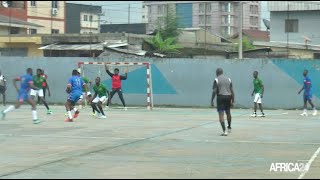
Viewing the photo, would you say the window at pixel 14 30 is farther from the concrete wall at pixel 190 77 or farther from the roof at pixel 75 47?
the concrete wall at pixel 190 77

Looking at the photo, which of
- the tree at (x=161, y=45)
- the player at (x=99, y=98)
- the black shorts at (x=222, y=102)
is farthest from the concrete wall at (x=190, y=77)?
the black shorts at (x=222, y=102)

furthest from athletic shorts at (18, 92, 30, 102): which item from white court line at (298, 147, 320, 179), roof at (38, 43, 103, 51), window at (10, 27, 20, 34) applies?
window at (10, 27, 20, 34)

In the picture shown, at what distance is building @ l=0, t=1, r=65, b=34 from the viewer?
4652 cm

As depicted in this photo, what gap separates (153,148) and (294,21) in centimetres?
3586

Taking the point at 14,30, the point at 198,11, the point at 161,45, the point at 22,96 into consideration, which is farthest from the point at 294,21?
the point at 22,96

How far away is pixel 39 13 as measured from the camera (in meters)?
54.4

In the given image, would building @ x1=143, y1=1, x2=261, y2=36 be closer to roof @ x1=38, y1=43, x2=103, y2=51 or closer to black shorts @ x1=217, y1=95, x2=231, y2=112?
black shorts @ x1=217, y1=95, x2=231, y2=112

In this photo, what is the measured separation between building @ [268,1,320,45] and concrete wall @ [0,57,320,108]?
1822 cm

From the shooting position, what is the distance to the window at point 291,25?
45250mm

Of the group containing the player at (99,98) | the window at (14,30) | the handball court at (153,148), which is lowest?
the handball court at (153,148)

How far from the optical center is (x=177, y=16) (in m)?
41.1

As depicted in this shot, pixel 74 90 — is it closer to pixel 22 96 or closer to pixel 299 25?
pixel 22 96

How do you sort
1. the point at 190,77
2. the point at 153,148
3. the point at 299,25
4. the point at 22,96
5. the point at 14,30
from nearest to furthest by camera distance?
the point at 153,148
the point at 22,96
the point at 190,77
the point at 14,30
the point at 299,25

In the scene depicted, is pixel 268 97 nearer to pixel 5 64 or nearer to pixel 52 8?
pixel 5 64
